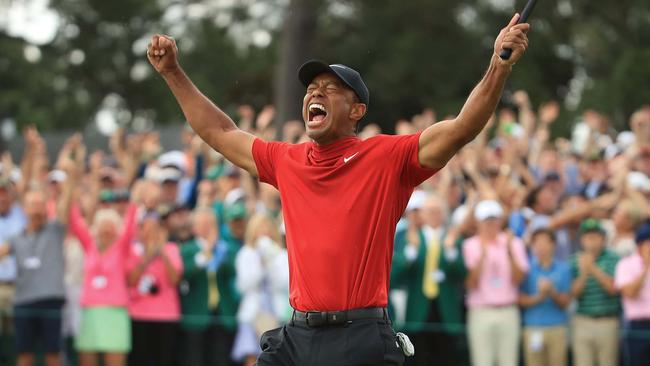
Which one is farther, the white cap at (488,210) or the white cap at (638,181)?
the white cap at (638,181)

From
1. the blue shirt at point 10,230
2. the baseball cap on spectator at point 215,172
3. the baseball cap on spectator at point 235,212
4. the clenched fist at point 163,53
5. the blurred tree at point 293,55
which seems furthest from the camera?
the blurred tree at point 293,55

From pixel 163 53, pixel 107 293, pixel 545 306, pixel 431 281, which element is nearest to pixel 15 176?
pixel 107 293

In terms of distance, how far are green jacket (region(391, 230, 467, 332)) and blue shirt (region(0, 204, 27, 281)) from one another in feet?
13.5

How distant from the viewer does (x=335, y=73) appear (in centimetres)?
707

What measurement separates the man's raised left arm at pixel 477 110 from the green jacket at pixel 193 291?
7220 millimetres

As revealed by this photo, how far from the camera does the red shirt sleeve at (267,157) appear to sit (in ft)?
24.2

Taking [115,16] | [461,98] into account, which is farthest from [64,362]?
[115,16]

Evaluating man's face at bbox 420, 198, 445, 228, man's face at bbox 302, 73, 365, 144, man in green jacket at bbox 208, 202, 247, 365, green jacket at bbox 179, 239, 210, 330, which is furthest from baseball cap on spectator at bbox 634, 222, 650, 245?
man's face at bbox 302, 73, 365, 144

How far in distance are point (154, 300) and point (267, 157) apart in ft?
21.7

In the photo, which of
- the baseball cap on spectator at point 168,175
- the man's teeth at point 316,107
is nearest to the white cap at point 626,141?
the baseball cap on spectator at point 168,175

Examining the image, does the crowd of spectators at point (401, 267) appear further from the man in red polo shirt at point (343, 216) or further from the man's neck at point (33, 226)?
the man in red polo shirt at point (343, 216)

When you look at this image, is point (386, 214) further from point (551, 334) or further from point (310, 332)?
point (551, 334)

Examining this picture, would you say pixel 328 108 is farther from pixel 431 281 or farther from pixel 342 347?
pixel 431 281

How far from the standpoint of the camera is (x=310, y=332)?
6918 mm
